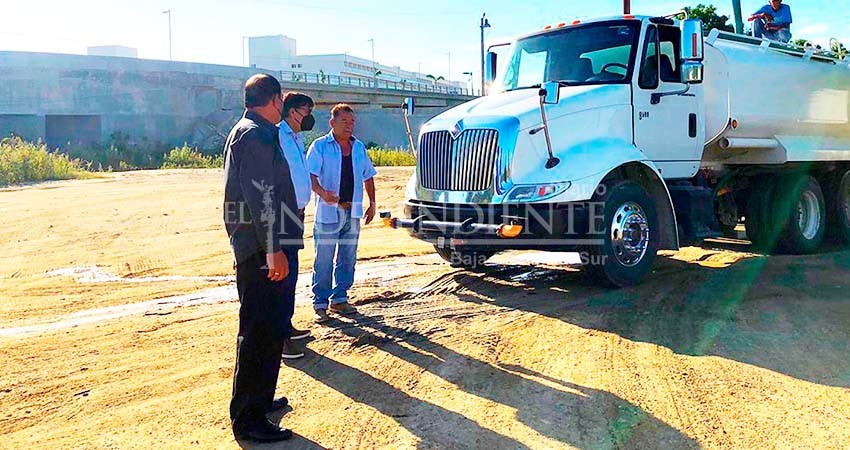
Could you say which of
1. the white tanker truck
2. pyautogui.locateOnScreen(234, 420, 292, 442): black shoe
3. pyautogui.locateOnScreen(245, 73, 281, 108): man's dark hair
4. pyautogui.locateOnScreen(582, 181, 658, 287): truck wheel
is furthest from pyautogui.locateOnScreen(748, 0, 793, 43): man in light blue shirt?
pyautogui.locateOnScreen(234, 420, 292, 442): black shoe

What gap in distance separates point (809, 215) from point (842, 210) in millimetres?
789

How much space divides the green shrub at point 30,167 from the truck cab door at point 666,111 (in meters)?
20.2

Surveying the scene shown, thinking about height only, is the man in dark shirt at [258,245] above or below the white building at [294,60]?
below

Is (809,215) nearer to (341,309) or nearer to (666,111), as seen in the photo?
(666,111)

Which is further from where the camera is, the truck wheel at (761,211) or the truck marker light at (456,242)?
the truck wheel at (761,211)

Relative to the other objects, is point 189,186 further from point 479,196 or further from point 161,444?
point 161,444

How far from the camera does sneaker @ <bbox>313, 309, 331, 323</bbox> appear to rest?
6.31 m

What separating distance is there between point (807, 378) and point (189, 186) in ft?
60.4

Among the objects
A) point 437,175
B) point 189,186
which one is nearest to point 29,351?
point 437,175

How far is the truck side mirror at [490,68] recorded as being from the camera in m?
9.04

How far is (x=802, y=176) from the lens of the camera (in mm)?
10055

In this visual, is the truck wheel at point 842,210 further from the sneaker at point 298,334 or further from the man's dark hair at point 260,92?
the man's dark hair at point 260,92

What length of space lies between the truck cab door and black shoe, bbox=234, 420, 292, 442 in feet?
17.2

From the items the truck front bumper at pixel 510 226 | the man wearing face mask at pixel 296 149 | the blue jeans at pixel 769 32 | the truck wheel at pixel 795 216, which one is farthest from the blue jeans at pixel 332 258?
the blue jeans at pixel 769 32
